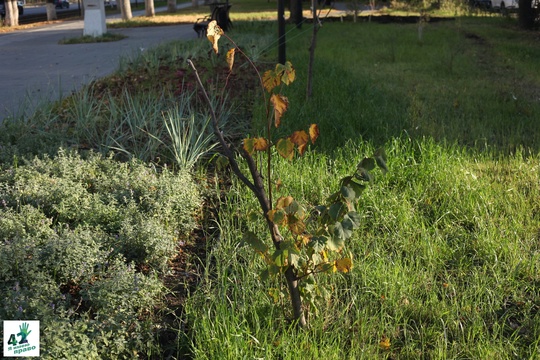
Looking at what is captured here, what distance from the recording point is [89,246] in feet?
11.0

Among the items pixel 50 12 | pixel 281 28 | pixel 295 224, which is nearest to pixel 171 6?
pixel 50 12

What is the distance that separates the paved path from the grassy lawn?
154 cm

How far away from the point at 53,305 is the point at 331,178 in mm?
2325

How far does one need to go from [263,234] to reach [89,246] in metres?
0.99

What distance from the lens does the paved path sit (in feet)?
26.5

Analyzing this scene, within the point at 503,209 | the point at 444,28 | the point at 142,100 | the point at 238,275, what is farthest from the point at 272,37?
the point at 238,275

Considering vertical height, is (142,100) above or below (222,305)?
above

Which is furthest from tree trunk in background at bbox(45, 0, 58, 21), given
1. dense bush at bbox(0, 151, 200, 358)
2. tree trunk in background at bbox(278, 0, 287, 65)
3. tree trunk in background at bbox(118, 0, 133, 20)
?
dense bush at bbox(0, 151, 200, 358)

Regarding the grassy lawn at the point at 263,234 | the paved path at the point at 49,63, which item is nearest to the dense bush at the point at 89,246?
the grassy lawn at the point at 263,234

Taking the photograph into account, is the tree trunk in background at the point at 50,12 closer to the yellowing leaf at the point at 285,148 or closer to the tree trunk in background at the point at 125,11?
the tree trunk in background at the point at 125,11

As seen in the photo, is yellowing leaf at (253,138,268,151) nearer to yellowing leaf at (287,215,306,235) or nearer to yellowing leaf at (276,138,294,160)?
yellowing leaf at (276,138,294,160)

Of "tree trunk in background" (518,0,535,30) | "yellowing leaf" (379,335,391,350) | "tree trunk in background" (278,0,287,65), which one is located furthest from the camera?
"tree trunk in background" (518,0,535,30)

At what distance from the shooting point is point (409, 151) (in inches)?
207

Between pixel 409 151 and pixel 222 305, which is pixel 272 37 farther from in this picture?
pixel 222 305
